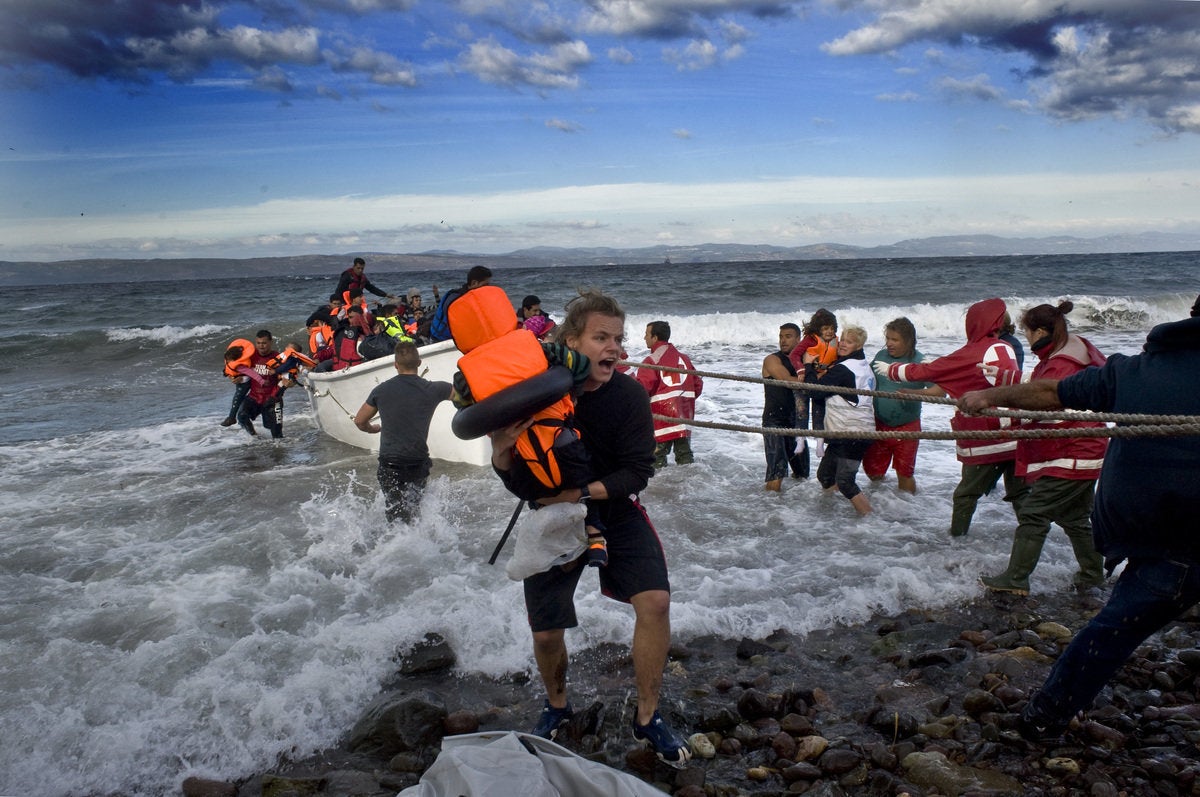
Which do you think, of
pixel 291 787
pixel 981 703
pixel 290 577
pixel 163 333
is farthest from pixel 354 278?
pixel 163 333

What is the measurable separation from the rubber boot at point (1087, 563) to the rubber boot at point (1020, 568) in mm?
281

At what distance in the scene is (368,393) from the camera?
10312 mm

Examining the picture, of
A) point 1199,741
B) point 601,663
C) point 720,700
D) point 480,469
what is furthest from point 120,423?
point 1199,741

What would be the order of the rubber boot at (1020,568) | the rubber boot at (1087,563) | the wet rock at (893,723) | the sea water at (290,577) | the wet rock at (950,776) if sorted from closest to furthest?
the wet rock at (950,776) → the wet rock at (893,723) → the sea water at (290,577) → the rubber boot at (1020,568) → the rubber boot at (1087,563)

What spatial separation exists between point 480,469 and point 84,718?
18.0 ft

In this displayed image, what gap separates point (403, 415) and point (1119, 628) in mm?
4875

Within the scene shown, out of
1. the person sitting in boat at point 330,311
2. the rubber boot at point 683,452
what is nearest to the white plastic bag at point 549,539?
the rubber boot at point 683,452

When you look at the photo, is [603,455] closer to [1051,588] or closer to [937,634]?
[937,634]

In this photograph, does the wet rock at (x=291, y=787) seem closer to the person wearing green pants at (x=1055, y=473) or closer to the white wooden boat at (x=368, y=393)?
the person wearing green pants at (x=1055, y=473)

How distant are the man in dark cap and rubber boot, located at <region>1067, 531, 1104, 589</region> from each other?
2.32 metres

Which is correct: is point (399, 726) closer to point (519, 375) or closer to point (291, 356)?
point (519, 375)

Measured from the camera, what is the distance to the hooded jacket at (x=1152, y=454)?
116 inches

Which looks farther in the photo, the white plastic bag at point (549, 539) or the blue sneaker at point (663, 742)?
the blue sneaker at point (663, 742)

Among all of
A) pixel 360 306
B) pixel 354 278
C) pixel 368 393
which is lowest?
pixel 368 393
